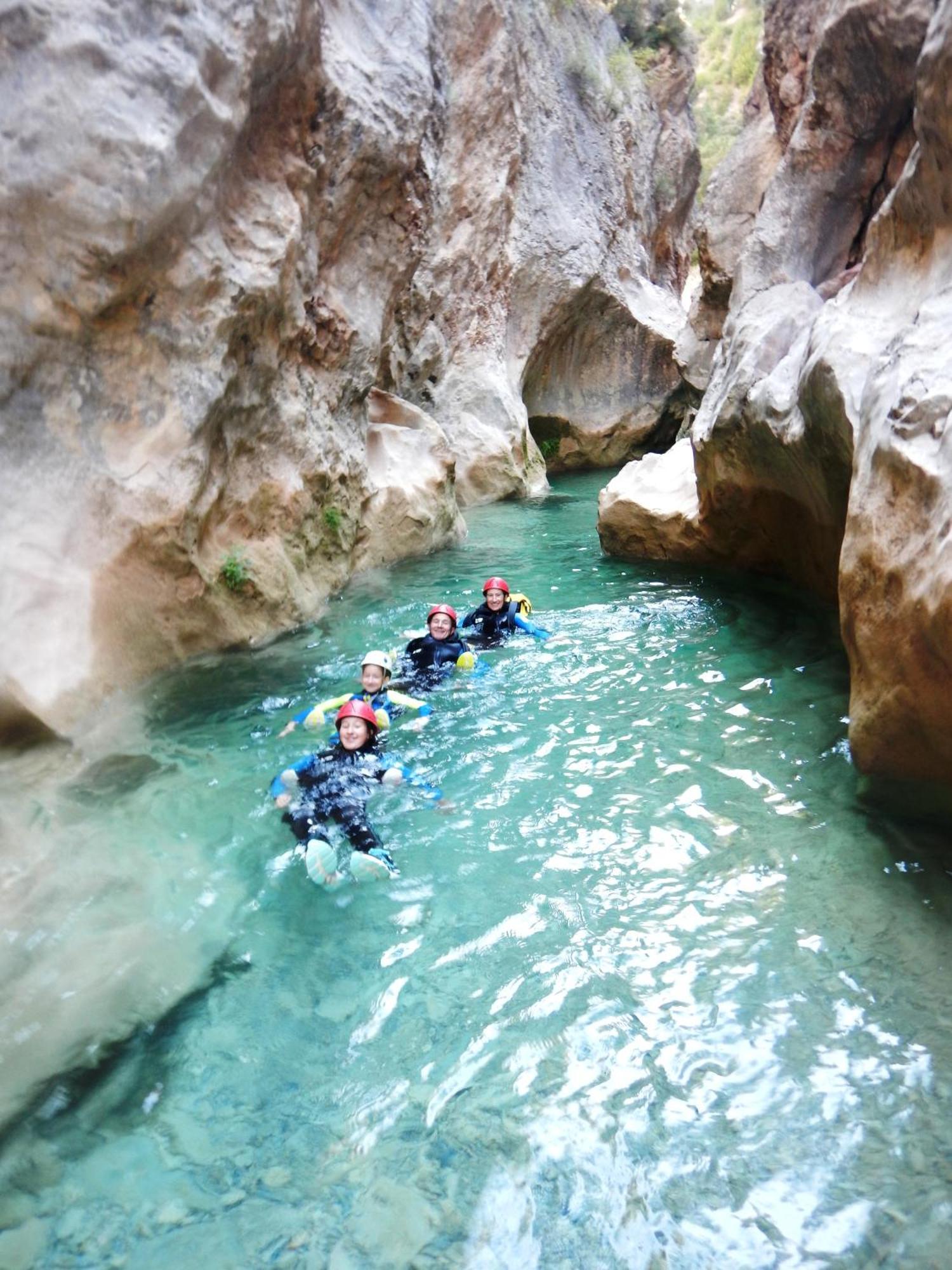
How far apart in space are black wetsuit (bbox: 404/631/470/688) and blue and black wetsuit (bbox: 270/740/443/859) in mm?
2036

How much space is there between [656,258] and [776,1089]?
30457mm

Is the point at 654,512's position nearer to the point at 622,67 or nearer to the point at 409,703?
the point at 409,703

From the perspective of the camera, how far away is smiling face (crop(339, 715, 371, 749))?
20.8 ft

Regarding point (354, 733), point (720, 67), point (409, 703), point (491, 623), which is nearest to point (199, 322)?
point (409, 703)

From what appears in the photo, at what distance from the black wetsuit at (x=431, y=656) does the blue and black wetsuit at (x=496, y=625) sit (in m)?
0.73

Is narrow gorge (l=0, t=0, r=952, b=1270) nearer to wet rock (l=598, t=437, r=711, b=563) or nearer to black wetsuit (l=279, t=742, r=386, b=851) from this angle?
wet rock (l=598, t=437, r=711, b=563)

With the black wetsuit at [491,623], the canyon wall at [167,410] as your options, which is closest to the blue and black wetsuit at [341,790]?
the canyon wall at [167,410]

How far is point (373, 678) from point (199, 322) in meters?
3.52

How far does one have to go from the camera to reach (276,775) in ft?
20.7

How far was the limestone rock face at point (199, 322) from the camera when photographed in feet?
21.6

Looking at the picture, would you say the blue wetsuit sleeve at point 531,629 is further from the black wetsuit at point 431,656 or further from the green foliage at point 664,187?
the green foliage at point 664,187

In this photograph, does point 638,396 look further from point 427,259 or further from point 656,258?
point 427,259

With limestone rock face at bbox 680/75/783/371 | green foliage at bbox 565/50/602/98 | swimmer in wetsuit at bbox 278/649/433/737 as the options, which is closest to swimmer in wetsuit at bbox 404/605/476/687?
swimmer in wetsuit at bbox 278/649/433/737

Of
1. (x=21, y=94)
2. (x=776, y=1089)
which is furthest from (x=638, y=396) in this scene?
(x=776, y=1089)
